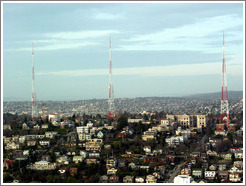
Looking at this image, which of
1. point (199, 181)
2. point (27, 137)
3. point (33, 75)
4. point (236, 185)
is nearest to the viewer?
point (236, 185)

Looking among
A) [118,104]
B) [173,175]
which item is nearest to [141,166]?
[173,175]

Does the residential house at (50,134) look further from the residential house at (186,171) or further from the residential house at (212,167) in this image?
the residential house at (212,167)

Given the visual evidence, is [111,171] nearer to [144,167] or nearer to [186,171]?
[144,167]

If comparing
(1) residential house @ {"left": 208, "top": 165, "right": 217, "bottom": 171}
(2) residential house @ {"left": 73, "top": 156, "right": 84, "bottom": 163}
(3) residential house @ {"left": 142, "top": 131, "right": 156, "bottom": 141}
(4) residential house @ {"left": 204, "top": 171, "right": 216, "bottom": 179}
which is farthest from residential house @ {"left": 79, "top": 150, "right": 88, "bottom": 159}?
(4) residential house @ {"left": 204, "top": 171, "right": 216, "bottom": 179}

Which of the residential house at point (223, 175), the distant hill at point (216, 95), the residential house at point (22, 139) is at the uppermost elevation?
the distant hill at point (216, 95)

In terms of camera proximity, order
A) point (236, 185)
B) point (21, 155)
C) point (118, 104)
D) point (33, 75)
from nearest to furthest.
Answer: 1. point (236, 185)
2. point (21, 155)
3. point (33, 75)
4. point (118, 104)

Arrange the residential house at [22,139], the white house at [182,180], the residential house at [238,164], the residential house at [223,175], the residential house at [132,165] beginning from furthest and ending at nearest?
the residential house at [22,139] < the residential house at [238,164] < the residential house at [132,165] < the residential house at [223,175] < the white house at [182,180]

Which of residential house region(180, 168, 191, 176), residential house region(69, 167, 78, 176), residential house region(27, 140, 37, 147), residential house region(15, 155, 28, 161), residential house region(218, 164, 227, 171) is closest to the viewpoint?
residential house region(180, 168, 191, 176)

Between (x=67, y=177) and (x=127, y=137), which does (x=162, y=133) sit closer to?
(x=127, y=137)

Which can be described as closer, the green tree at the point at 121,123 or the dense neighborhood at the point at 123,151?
the dense neighborhood at the point at 123,151

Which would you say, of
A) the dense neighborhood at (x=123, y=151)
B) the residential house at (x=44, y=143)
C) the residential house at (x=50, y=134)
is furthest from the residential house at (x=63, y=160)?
the residential house at (x=50, y=134)

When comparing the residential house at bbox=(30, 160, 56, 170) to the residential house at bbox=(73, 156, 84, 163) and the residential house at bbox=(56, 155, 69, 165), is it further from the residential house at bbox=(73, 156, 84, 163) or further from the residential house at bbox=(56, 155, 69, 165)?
the residential house at bbox=(73, 156, 84, 163)
